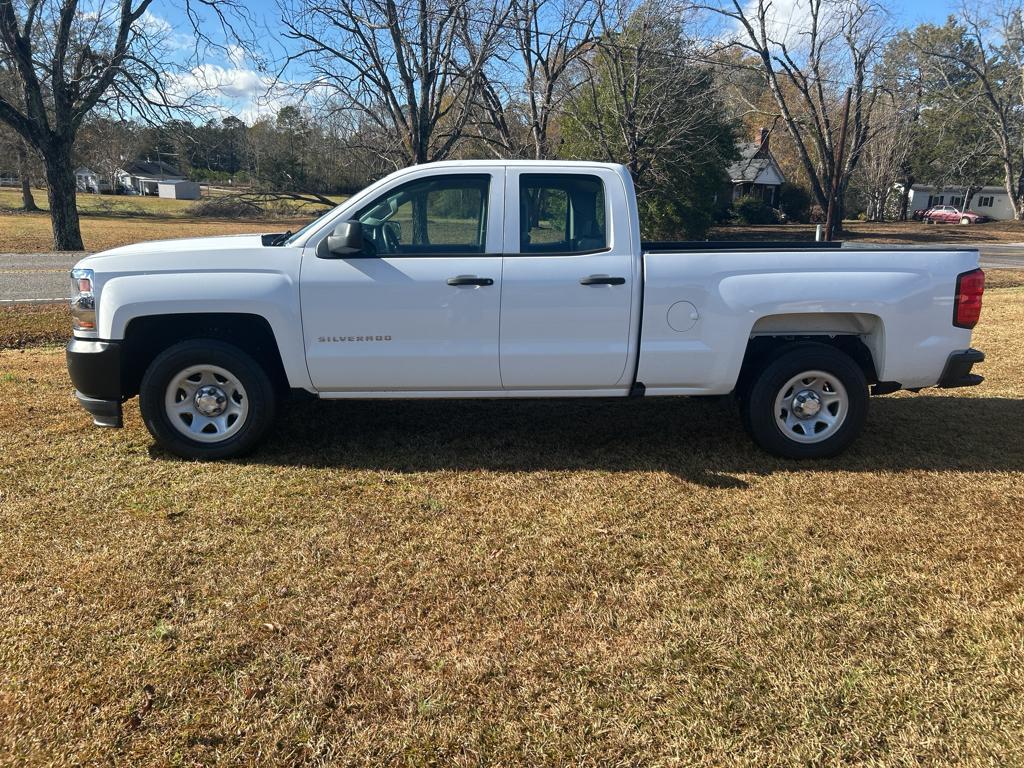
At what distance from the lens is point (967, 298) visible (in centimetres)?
466

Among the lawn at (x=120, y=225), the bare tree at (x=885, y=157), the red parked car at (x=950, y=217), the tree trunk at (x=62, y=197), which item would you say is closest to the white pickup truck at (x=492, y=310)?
the lawn at (x=120, y=225)

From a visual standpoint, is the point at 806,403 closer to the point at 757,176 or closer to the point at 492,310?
→ the point at 492,310

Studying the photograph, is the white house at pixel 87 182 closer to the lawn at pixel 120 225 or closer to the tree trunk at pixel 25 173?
the lawn at pixel 120 225

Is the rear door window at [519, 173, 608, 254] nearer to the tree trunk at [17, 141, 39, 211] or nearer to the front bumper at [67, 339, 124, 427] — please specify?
the front bumper at [67, 339, 124, 427]

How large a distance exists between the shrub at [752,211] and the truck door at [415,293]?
4589cm

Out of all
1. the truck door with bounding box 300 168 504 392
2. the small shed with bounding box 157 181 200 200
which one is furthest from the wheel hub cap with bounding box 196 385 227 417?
the small shed with bounding box 157 181 200 200

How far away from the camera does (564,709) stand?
2576mm

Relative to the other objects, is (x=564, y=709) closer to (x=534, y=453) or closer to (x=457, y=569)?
(x=457, y=569)

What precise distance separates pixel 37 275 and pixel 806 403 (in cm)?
1479

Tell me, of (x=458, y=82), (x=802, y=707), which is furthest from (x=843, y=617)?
(x=458, y=82)

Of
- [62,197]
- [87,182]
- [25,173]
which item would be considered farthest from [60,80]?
[87,182]

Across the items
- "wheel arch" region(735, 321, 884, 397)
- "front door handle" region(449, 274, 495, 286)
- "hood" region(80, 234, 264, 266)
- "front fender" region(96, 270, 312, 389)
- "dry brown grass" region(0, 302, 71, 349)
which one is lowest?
"dry brown grass" region(0, 302, 71, 349)

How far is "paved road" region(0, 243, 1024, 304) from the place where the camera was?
11203 millimetres

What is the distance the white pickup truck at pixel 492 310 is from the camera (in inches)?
179
